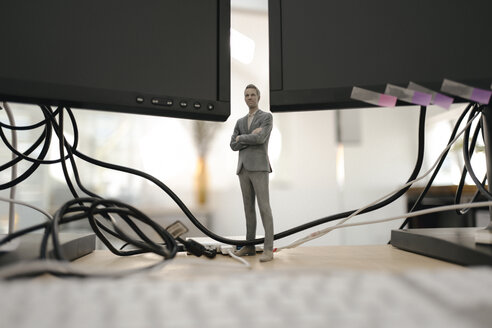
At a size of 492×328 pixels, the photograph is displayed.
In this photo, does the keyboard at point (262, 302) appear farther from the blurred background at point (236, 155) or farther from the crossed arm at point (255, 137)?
the blurred background at point (236, 155)

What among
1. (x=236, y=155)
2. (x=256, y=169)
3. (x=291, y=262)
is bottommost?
(x=291, y=262)

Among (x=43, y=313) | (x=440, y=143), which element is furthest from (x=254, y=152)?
(x=440, y=143)

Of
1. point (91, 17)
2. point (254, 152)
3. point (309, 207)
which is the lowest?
point (309, 207)

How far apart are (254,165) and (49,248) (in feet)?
0.89

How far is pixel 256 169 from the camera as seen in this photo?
457 millimetres

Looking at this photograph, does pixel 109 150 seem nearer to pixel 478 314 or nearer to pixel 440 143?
pixel 440 143

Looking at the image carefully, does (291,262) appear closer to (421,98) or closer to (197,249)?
(197,249)

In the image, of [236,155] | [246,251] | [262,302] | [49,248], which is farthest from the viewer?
[236,155]

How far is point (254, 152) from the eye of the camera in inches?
18.3

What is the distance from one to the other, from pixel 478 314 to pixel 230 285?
160 mm

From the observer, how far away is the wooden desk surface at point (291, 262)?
0.37 meters

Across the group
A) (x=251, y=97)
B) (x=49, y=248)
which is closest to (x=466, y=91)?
(x=251, y=97)

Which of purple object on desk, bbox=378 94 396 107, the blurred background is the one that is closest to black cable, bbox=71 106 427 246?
purple object on desk, bbox=378 94 396 107

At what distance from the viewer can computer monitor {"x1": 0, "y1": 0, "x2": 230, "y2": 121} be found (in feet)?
1.37
